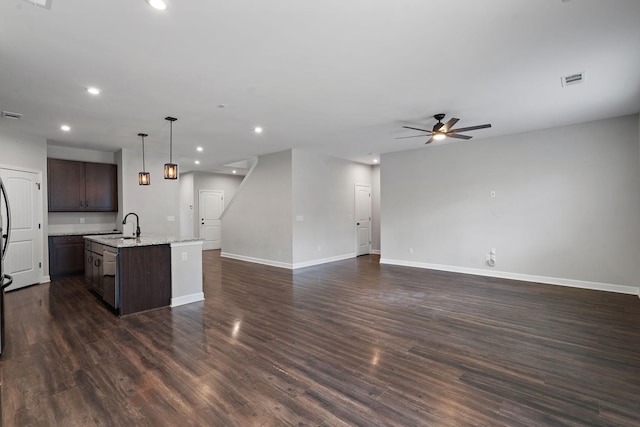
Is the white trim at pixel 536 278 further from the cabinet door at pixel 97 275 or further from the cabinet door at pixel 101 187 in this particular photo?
the cabinet door at pixel 101 187

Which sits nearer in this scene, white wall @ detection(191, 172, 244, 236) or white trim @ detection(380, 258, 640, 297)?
white trim @ detection(380, 258, 640, 297)

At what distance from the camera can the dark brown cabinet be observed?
611 cm

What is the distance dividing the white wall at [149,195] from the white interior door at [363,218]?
4.74 metres

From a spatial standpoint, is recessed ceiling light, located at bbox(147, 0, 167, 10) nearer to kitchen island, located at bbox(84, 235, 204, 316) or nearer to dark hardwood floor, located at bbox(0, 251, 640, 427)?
→ dark hardwood floor, located at bbox(0, 251, 640, 427)

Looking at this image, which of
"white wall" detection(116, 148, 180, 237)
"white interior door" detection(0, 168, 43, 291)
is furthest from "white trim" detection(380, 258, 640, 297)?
"white interior door" detection(0, 168, 43, 291)

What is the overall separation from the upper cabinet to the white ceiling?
152 centimetres

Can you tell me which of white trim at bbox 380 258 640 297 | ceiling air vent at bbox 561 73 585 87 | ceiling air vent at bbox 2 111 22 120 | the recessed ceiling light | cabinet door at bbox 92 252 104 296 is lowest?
white trim at bbox 380 258 640 297

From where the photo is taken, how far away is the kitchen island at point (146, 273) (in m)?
3.99

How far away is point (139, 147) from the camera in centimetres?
678

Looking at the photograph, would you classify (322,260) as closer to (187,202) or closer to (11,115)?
(187,202)

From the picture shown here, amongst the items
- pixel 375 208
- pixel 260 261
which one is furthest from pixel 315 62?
pixel 375 208

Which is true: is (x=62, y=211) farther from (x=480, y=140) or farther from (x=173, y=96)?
(x=480, y=140)

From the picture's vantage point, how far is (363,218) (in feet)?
29.7

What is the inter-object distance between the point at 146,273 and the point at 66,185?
3901mm
